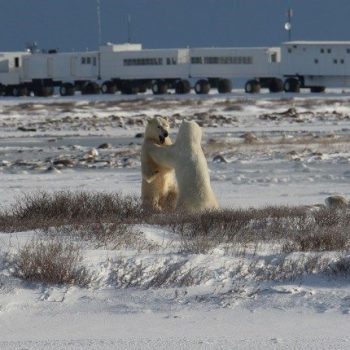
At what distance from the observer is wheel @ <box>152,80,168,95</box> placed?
82688 millimetres

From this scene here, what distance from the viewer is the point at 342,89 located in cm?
7906

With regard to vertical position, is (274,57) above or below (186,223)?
above

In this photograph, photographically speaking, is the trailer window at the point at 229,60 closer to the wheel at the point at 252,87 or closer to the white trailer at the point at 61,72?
the wheel at the point at 252,87

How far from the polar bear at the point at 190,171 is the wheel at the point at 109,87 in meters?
70.7

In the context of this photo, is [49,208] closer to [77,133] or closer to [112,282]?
[112,282]

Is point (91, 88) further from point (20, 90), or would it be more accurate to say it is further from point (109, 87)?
point (20, 90)

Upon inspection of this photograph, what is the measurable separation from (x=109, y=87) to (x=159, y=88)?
4.31 metres

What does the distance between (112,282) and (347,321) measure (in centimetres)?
203

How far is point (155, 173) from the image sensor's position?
15211mm

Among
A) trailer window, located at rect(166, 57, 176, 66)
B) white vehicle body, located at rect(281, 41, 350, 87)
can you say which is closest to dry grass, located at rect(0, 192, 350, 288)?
white vehicle body, located at rect(281, 41, 350, 87)

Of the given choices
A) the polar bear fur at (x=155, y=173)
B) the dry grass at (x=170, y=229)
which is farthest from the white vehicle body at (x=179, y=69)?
the dry grass at (x=170, y=229)

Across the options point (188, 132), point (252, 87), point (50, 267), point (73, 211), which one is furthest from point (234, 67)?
point (50, 267)

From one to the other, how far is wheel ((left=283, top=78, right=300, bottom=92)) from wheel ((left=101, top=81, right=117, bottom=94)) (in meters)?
12.9

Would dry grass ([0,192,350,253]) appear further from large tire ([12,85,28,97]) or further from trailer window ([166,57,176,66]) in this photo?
large tire ([12,85,28,97])
